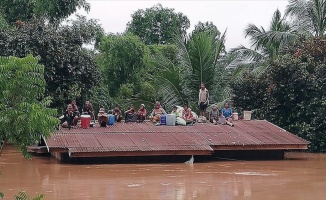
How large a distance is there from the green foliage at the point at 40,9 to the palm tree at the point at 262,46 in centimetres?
690

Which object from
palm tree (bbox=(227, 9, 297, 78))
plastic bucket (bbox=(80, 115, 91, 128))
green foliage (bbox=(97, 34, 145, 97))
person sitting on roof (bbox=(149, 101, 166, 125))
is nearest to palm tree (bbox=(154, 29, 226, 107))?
palm tree (bbox=(227, 9, 297, 78))

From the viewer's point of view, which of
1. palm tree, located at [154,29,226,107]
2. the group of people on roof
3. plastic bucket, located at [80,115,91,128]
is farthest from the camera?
palm tree, located at [154,29,226,107]

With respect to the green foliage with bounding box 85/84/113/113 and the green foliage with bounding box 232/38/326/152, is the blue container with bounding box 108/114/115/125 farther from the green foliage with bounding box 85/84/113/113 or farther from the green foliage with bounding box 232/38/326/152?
the green foliage with bounding box 232/38/326/152

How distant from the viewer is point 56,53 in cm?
1966

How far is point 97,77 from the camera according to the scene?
21109 millimetres

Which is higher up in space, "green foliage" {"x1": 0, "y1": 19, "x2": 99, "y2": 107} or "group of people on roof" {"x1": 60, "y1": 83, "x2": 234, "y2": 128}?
"green foliage" {"x1": 0, "y1": 19, "x2": 99, "y2": 107}

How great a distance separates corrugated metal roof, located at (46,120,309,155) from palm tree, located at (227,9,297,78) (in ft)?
17.9

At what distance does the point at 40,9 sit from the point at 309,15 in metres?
11.0

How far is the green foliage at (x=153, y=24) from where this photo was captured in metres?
39.1

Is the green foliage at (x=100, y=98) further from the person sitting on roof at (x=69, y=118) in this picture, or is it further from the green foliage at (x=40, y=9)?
the person sitting on roof at (x=69, y=118)

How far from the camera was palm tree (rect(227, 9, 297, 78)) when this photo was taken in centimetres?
2325

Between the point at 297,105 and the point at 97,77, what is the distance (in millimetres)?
7370

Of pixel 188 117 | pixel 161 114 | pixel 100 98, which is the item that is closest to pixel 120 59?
pixel 100 98

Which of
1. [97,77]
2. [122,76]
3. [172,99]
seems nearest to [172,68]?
[172,99]
